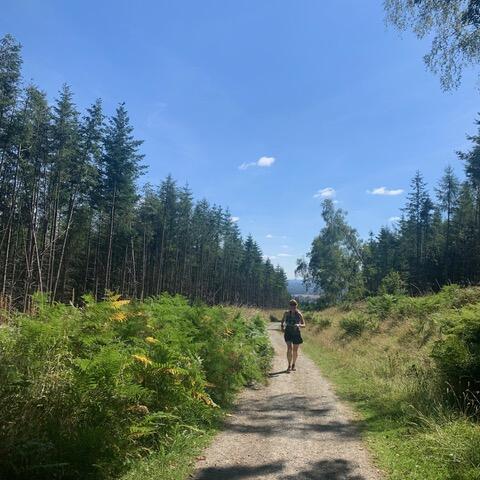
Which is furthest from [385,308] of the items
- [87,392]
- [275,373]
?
[87,392]

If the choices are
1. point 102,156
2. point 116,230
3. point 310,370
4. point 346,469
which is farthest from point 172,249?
point 346,469

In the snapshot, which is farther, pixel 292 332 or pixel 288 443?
pixel 292 332

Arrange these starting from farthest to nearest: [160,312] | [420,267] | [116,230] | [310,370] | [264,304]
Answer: [264,304]
[420,267]
[116,230]
[310,370]
[160,312]

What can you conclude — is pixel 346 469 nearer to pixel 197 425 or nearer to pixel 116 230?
pixel 197 425

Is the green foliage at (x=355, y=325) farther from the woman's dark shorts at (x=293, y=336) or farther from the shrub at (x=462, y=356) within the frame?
the shrub at (x=462, y=356)

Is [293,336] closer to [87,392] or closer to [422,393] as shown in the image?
[422,393]

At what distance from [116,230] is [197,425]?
47.1 meters

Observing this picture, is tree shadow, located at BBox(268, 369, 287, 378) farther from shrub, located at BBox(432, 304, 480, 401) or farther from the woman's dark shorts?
shrub, located at BBox(432, 304, 480, 401)

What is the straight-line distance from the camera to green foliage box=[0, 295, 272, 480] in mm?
4500

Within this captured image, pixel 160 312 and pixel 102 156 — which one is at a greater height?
pixel 102 156

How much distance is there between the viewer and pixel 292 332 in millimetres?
13539

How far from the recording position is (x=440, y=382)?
817cm

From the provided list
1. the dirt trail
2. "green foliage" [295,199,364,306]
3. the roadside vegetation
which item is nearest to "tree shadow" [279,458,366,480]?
the dirt trail

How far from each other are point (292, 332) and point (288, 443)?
22.7ft
